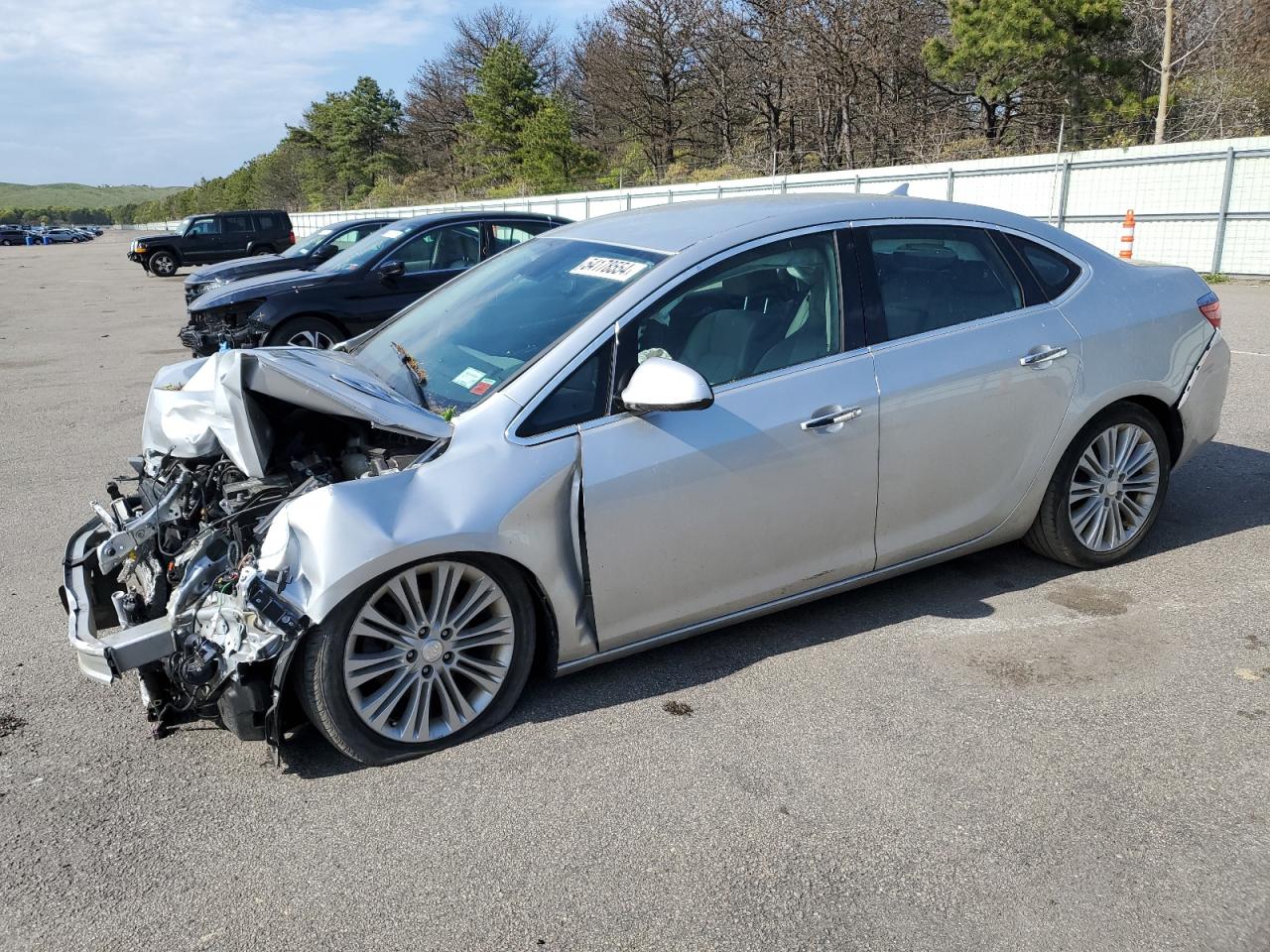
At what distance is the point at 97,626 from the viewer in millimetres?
3277

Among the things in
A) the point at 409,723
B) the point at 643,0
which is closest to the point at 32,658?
the point at 409,723

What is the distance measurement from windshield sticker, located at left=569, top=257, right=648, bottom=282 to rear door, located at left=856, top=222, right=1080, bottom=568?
928 mm

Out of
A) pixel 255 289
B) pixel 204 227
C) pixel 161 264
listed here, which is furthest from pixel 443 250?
pixel 204 227

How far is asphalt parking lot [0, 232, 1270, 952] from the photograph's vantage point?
8.11ft

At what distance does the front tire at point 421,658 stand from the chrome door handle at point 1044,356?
7.43ft

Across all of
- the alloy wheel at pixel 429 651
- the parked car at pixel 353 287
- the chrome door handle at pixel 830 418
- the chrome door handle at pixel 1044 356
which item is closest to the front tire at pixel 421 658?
the alloy wheel at pixel 429 651

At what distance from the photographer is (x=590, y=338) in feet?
11.1

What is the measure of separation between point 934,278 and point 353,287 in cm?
770

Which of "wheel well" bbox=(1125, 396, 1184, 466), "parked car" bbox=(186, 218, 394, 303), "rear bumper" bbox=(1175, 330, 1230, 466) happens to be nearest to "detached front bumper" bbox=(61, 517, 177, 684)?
"wheel well" bbox=(1125, 396, 1184, 466)

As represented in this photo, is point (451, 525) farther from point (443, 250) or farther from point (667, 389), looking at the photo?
point (443, 250)

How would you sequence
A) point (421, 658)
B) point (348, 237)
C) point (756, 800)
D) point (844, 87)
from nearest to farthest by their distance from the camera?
1. point (756, 800)
2. point (421, 658)
3. point (348, 237)
4. point (844, 87)

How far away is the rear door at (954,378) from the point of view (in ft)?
12.4

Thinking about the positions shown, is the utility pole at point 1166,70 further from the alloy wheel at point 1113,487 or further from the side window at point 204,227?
the side window at point 204,227

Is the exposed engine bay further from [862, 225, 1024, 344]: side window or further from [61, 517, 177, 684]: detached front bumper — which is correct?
[862, 225, 1024, 344]: side window
